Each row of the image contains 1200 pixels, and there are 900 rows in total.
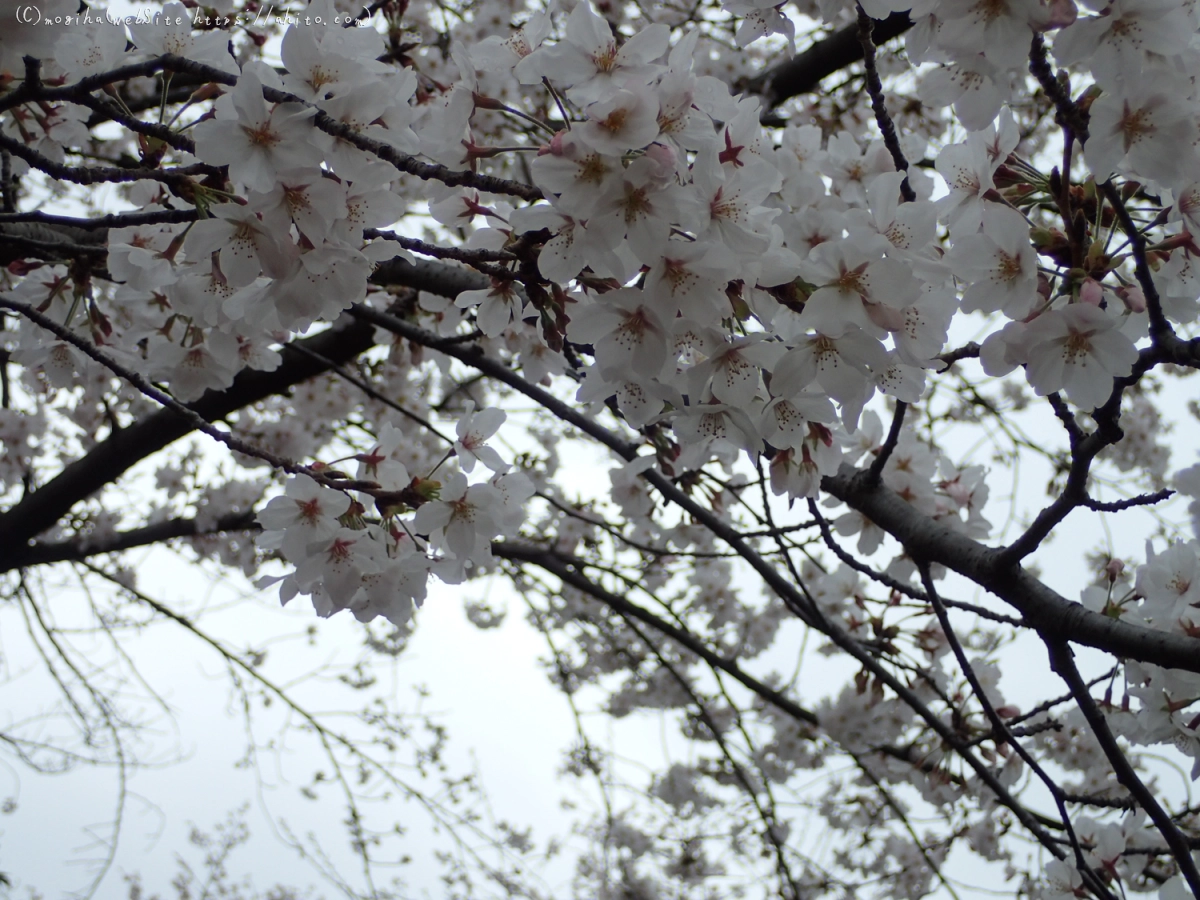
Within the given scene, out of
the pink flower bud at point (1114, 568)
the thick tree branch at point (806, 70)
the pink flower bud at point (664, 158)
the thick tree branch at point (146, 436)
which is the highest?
the thick tree branch at point (806, 70)

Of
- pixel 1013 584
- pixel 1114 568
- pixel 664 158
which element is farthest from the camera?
pixel 1114 568

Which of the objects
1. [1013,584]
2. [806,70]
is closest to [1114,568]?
[1013,584]

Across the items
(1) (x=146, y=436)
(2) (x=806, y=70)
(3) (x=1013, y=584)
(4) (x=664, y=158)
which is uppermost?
(2) (x=806, y=70)

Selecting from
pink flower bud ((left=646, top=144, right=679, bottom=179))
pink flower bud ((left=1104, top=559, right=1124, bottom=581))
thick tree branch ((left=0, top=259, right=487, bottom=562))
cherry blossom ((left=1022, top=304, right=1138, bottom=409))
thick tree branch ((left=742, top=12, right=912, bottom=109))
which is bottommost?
cherry blossom ((left=1022, top=304, right=1138, bottom=409))

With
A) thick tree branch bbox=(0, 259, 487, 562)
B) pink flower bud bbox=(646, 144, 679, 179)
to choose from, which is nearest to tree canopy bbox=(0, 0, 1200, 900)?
pink flower bud bbox=(646, 144, 679, 179)

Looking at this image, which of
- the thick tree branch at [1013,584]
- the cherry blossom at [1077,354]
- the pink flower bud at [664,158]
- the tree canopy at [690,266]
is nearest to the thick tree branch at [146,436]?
the tree canopy at [690,266]

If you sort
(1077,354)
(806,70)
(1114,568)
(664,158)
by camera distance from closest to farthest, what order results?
(664,158) → (1077,354) → (1114,568) → (806,70)

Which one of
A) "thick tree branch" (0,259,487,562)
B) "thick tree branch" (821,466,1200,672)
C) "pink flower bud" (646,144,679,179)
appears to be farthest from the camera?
"thick tree branch" (0,259,487,562)

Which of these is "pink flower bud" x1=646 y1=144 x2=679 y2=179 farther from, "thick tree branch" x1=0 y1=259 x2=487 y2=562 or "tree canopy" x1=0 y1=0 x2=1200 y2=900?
"thick tree branch" x1=0 y1=259 x2=487 y2=562

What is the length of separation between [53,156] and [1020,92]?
4429mm

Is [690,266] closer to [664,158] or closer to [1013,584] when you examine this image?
[664,158]

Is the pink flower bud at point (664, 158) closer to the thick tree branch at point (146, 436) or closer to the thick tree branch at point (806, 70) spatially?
the thick tree branch at point (146, 436)

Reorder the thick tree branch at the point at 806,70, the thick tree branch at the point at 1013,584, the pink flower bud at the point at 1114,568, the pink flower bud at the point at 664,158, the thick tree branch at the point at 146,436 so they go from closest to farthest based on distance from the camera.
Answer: the pink flower bud at the point at 664,158, the thick tree branch at the point at 1013,584, the pink flower bud at the point at 1114,568, the thick tree branch at the point at 146,436, the thick tree branch at the point at 806,70

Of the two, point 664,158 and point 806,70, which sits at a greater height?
point 806,70
